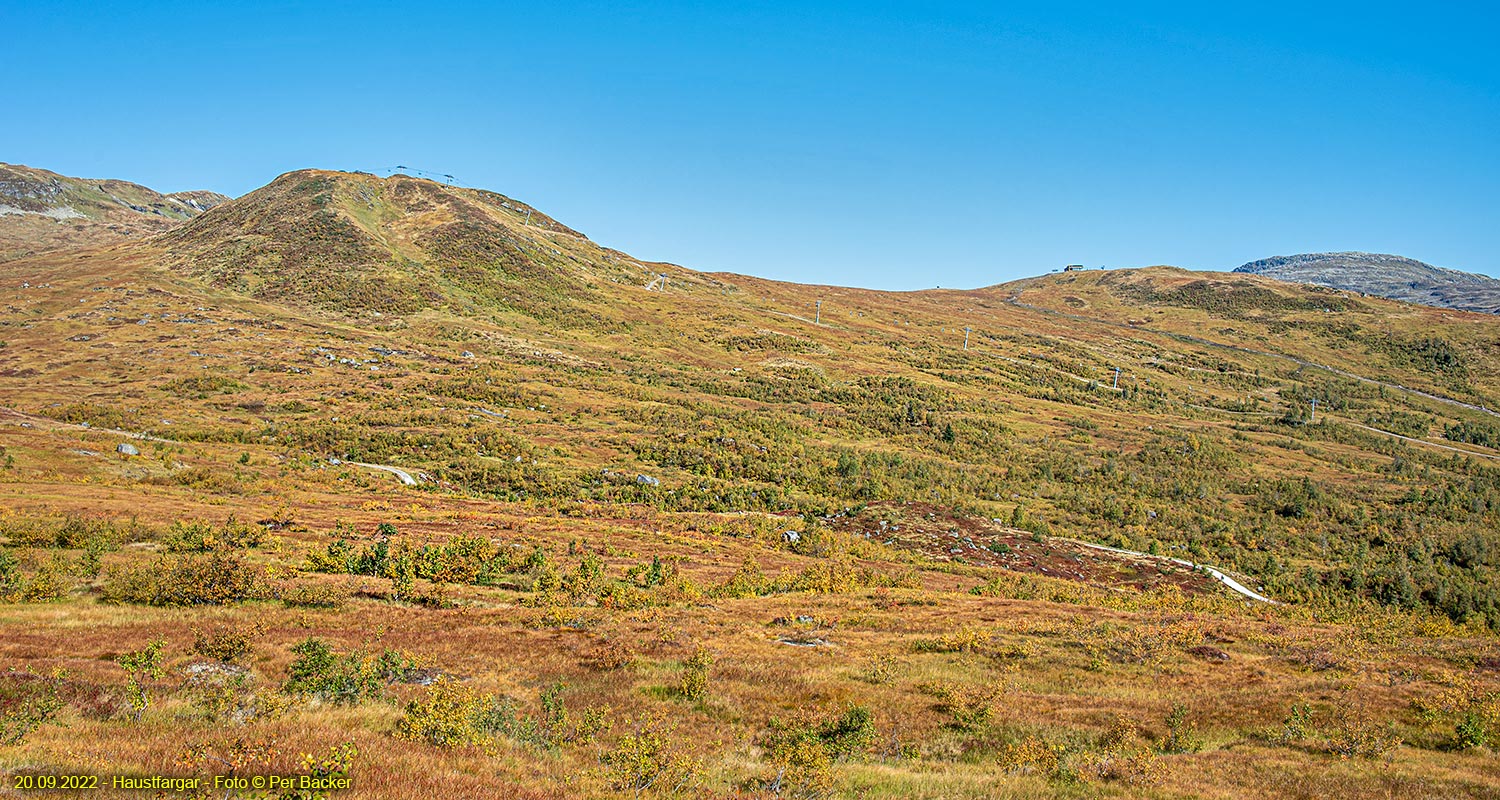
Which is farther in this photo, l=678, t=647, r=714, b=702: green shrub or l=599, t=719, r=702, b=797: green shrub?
l=678, t=647, r=714, b=702: green shrub

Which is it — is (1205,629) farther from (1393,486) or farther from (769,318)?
(769,318)

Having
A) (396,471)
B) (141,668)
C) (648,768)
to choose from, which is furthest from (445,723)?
(396,471)

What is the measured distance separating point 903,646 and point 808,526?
74.7 ft

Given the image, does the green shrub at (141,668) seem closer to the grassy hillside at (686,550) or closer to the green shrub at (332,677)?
the grassy hillside at (686,550)

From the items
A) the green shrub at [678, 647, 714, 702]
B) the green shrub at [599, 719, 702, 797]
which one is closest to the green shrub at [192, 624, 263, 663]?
the green shrub at [599, 719, 702, 797]

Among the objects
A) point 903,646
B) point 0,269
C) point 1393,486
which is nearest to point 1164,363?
point 1393,486

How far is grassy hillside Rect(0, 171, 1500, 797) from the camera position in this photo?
12.0 meters

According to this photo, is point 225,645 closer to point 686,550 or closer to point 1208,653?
point 686,550

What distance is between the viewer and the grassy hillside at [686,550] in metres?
12.0

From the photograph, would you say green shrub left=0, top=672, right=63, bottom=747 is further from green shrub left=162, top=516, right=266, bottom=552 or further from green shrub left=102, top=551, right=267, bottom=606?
green shrub left=162, top=516, right=266, bottom=552

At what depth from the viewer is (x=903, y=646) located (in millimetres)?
21125

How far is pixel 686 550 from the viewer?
3525 centimetres

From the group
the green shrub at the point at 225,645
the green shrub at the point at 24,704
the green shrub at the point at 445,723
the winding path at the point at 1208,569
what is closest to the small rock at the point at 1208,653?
the green shrub at the point at 445,723

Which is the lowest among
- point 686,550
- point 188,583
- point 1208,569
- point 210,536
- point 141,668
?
point 686,550
